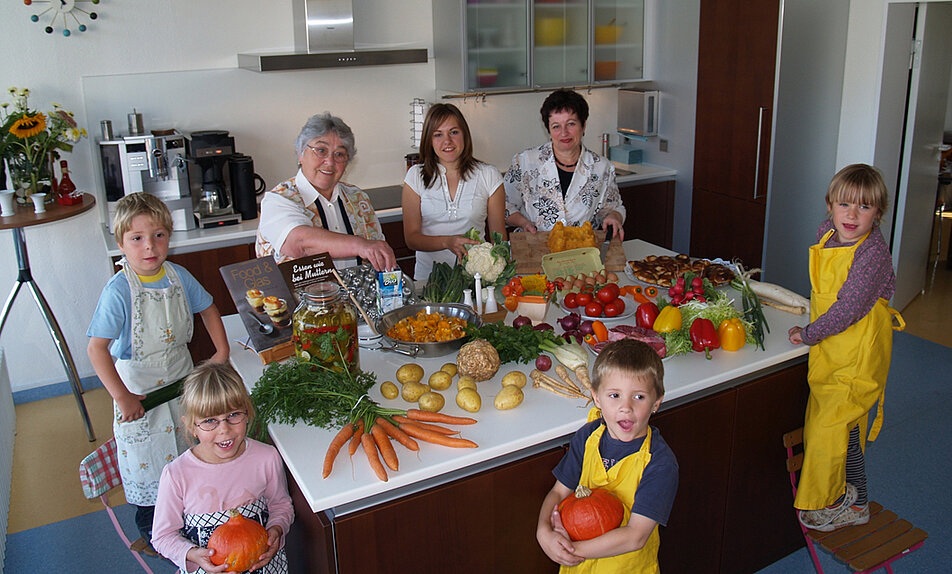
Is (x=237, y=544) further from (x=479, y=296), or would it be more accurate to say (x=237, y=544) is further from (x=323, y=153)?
(x=323, y=153)

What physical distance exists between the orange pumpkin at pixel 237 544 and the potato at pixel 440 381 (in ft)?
2.11

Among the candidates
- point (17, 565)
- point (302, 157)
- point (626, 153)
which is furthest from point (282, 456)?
point (626, 153)

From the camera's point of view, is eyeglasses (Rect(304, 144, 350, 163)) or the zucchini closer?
the zucchini

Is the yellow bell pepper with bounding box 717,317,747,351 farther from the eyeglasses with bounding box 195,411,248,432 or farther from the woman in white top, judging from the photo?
the eyeglasses with bounding box 195,411,248,432

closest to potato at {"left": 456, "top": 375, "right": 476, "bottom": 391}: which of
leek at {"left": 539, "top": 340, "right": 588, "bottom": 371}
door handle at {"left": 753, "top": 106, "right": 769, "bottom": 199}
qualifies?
leek at {"left": 539, "top": 340, "right": 588, "bottom": 371}

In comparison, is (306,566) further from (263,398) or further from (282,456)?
(263,398)

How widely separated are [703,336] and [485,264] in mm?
842

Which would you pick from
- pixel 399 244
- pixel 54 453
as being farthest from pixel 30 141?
pixel 399 244

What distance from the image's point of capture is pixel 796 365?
2.73 metres

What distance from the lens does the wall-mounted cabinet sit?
498 centimetres

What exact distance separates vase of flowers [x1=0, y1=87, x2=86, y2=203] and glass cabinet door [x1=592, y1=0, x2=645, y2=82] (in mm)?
3281

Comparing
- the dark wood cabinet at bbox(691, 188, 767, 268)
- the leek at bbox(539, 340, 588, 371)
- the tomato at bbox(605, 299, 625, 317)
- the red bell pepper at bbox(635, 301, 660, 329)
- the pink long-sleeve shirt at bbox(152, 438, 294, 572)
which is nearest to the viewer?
the pink long-sleeve shirt at bbox(152, 438, 294, 572)

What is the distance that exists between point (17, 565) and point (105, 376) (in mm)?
1215

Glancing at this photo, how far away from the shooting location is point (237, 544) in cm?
192
